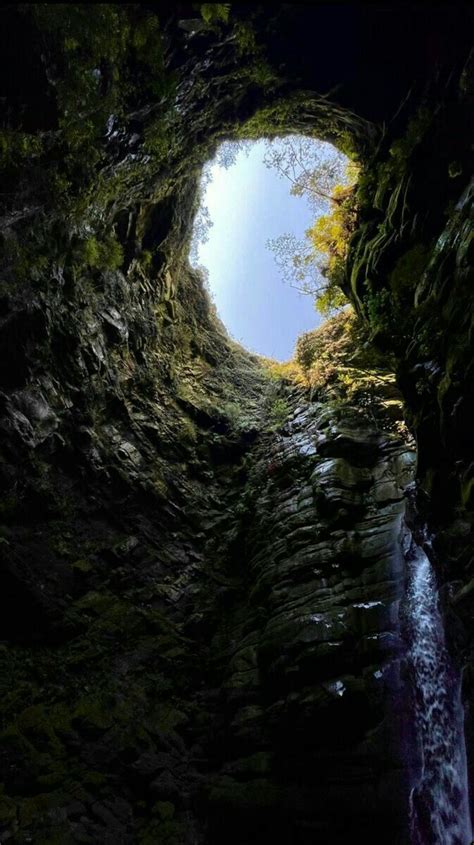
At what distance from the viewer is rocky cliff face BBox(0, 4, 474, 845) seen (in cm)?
676

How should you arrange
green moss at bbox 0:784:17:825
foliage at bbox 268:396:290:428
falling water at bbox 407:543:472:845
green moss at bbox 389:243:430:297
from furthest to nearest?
1. foliage at bbox 268:396:290:428
2. green moss at bbox 389:243:430:297
3. falling water at bbox 407:543:472:845
4. green moss at bbox 0:784:17:825

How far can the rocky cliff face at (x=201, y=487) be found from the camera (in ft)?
22.2

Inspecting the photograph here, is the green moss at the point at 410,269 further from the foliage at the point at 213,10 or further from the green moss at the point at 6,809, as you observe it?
the green moss at the point at 6,809

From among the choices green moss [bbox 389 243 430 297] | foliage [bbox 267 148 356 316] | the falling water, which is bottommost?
the falling water

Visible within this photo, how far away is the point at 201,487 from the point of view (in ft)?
41.6

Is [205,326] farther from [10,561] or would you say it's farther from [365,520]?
[10,561]

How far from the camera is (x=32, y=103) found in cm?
702

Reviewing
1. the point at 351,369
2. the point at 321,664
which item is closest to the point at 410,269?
the point at 351,369

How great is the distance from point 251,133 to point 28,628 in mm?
11024

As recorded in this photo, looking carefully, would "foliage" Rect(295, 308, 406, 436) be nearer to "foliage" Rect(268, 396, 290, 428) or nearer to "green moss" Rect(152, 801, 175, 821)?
"foliage" Rect(268, 396, 290, 428)

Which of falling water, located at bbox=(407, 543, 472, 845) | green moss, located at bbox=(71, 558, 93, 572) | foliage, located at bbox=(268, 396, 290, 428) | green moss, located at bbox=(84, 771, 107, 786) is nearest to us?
falling water, located at bbox=(407, 543, 472, 845)

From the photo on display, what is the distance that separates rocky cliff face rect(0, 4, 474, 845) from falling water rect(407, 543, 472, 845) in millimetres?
253

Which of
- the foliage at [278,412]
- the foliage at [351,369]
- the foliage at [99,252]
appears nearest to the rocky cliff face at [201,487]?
the foliage at [99,252]

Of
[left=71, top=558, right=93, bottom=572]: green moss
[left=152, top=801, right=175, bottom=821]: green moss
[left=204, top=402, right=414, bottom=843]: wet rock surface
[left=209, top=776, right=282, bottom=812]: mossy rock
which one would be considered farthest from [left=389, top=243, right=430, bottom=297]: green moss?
[left=152, top=801, right=175, bottom=821]: green moss
